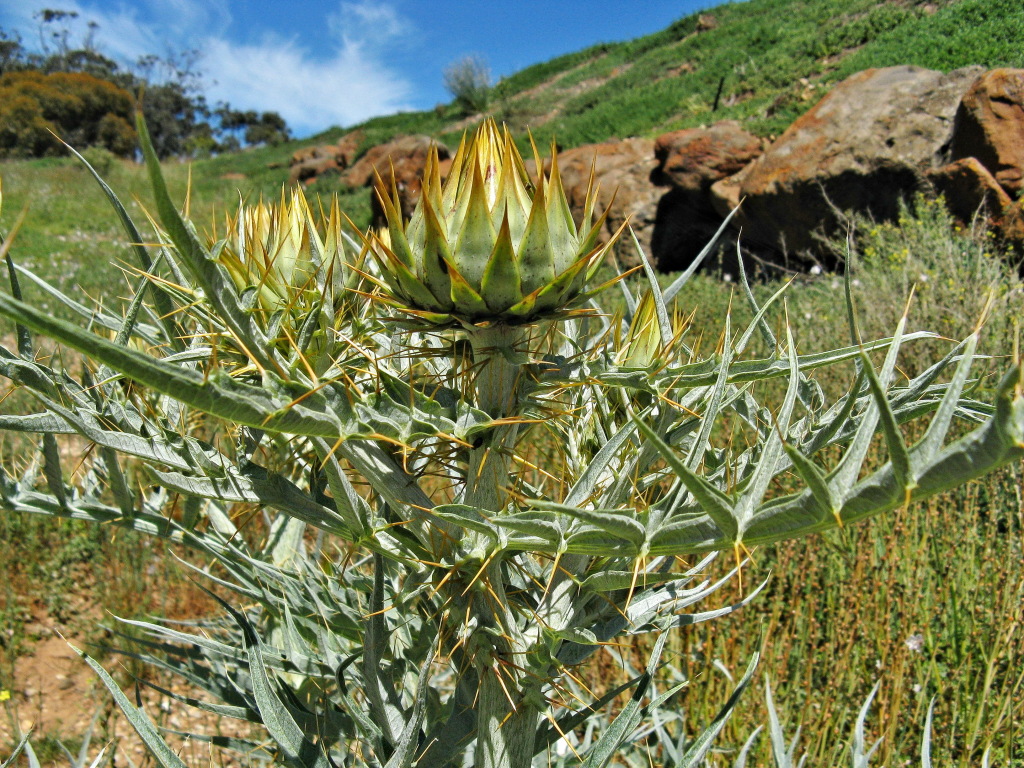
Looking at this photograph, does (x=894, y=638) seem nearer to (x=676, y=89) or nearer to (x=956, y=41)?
(x=956, y=41)

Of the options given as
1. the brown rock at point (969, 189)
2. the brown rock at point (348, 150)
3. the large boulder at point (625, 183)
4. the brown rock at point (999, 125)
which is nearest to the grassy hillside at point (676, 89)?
the brown rock at point (348, 150)

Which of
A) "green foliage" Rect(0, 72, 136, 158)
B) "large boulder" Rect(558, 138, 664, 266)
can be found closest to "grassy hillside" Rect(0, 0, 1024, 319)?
"large boulder" Rect(558, 138, 664, 266)

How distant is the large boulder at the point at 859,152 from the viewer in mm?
7781

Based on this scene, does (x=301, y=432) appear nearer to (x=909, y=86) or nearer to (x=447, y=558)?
(x=447, y=558)

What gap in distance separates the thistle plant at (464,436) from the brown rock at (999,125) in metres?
7.27

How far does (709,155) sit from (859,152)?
228 centimetres

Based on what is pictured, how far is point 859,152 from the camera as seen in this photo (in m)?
7.87

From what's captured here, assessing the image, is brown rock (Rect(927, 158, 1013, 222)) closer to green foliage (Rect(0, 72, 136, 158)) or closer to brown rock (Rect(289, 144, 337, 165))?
brown rock (Rect(289, 144, 337, 165))

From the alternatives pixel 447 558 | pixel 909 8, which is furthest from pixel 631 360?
pixel 909 8

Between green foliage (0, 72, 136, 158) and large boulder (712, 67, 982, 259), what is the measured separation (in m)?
27.6

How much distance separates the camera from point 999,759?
81.7 inches

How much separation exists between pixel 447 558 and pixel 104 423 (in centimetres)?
43

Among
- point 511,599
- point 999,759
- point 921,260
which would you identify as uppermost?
point 921,260

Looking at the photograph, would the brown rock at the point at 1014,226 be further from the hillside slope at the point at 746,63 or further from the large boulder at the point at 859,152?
the hillside slope at the point at 746,63
